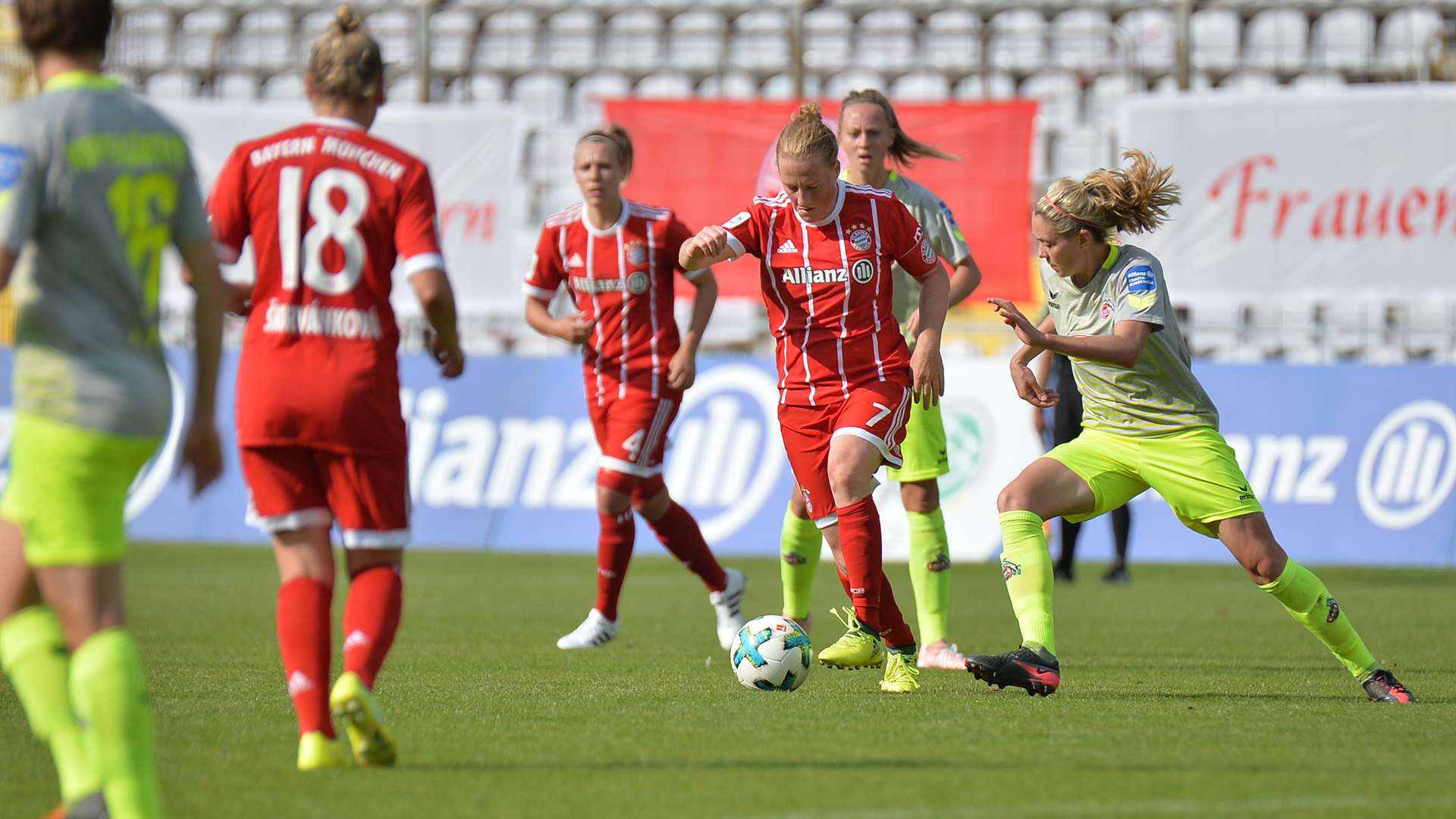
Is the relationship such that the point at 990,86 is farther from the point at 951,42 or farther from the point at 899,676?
the point at 899,676

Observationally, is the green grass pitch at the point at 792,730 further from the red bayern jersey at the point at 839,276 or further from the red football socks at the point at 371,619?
the red bayern jersey at the point at 839,276

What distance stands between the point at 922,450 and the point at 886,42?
1254 cm

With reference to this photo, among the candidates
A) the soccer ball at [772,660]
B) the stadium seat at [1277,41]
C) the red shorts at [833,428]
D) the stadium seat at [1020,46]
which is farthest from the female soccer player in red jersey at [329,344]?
the stadium seat at [1277,41]

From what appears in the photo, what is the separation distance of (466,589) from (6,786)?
6287 millimetres

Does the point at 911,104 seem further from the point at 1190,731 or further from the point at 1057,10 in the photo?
the point at 1190,731

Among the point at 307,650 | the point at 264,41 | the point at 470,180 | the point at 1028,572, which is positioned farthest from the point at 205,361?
the point at 264,41

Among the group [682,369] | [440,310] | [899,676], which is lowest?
[899,676]

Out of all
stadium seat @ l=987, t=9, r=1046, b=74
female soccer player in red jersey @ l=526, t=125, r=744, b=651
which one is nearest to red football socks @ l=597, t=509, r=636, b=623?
female soccer player in red jersey @ l=526, t=125, r=744, b=651

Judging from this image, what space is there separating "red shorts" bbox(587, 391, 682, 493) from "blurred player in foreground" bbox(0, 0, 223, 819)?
3801 millimetres

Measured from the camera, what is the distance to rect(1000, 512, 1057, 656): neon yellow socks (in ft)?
17.1

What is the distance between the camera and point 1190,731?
447cm

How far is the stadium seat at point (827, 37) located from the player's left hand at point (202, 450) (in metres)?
15.0

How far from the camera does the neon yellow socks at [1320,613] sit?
17.3 feet

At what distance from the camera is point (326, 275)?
3.81m
